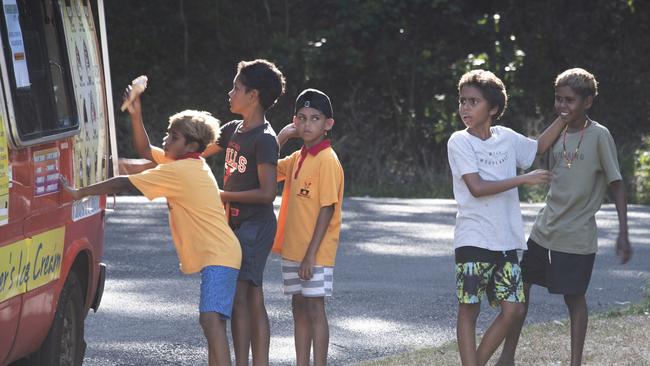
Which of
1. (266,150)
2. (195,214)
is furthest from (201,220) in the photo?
(266,150)

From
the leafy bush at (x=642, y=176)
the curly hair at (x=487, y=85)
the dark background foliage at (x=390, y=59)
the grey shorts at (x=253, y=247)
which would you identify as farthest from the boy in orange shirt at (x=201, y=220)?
the dark background foliage at (x=390, y=59)

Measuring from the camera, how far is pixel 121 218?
15.0 meters

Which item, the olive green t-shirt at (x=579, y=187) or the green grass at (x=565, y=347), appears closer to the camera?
the olive green t-shirt at (x=579, y=187)

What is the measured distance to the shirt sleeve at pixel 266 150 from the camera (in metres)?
6.32

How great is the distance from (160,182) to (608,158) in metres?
2.38

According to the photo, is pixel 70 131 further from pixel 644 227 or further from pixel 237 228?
pixel 644 227

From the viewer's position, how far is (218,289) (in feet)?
20.0

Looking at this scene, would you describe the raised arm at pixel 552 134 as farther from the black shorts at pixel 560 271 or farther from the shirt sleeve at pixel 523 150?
the black shorts at pixel 560 271

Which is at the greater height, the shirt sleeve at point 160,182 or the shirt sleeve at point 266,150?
the shirt sleeve at point 266,150

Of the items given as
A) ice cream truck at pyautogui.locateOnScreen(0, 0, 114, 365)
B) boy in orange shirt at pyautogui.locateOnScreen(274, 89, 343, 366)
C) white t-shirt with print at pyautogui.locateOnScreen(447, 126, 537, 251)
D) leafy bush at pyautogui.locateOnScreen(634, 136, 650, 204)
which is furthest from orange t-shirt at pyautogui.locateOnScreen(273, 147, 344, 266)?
leafy bush at pyautogui.locateOnScreen(634, 136, 650, 204)

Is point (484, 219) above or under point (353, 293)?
above

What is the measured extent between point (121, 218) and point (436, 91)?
33.5ft

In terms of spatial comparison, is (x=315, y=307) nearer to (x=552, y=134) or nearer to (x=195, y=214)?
(x=195, y=214)

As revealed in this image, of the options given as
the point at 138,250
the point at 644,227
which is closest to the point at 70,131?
the point at 138,250
